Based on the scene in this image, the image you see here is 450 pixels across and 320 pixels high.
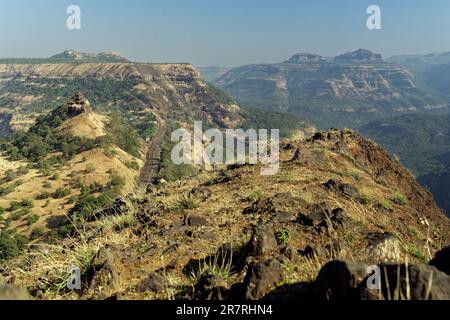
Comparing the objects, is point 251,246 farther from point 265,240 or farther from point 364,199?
point 364,199

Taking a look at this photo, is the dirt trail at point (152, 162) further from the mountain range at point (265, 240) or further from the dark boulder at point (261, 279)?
the dark boulder at point (261, 279)

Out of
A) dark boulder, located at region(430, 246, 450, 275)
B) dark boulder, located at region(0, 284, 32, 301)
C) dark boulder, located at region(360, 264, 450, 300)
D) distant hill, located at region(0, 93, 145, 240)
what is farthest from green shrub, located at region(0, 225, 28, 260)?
dark boulder, located at region(360, 264, 450, 300)

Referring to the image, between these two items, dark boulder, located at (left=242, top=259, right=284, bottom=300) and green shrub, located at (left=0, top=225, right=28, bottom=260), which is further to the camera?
green shrub, located at (left=0, top=225, right=28, bottom=260)

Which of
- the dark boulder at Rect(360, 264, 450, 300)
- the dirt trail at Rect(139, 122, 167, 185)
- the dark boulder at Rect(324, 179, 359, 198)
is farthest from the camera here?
the dirt trail at Rect(139, 122, 167, 185)

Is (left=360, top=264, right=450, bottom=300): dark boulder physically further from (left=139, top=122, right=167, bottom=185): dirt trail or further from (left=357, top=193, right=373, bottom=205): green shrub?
(left=139, top=122, right=167, bottom=185): dirt trail

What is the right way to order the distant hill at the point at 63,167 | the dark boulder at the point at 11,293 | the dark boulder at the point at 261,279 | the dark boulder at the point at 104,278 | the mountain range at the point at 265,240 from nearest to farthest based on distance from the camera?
the dark boulder at the point at 11,293 < the mountain range at the point at 265,240 < the dark boulder at the point at 261,279 < the dark boulder at the point at 104,278 < the distant hill at the point at 63,167

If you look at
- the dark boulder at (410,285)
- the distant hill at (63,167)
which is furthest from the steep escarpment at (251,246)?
the distant hill at (63,167)

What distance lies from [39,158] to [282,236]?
273 feet

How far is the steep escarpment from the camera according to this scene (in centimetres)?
485

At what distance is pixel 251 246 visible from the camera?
654 cm

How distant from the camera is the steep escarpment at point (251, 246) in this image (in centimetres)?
485

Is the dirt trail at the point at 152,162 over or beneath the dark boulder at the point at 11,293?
beneath

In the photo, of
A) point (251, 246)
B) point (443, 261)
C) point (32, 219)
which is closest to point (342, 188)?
point (251, 246)
